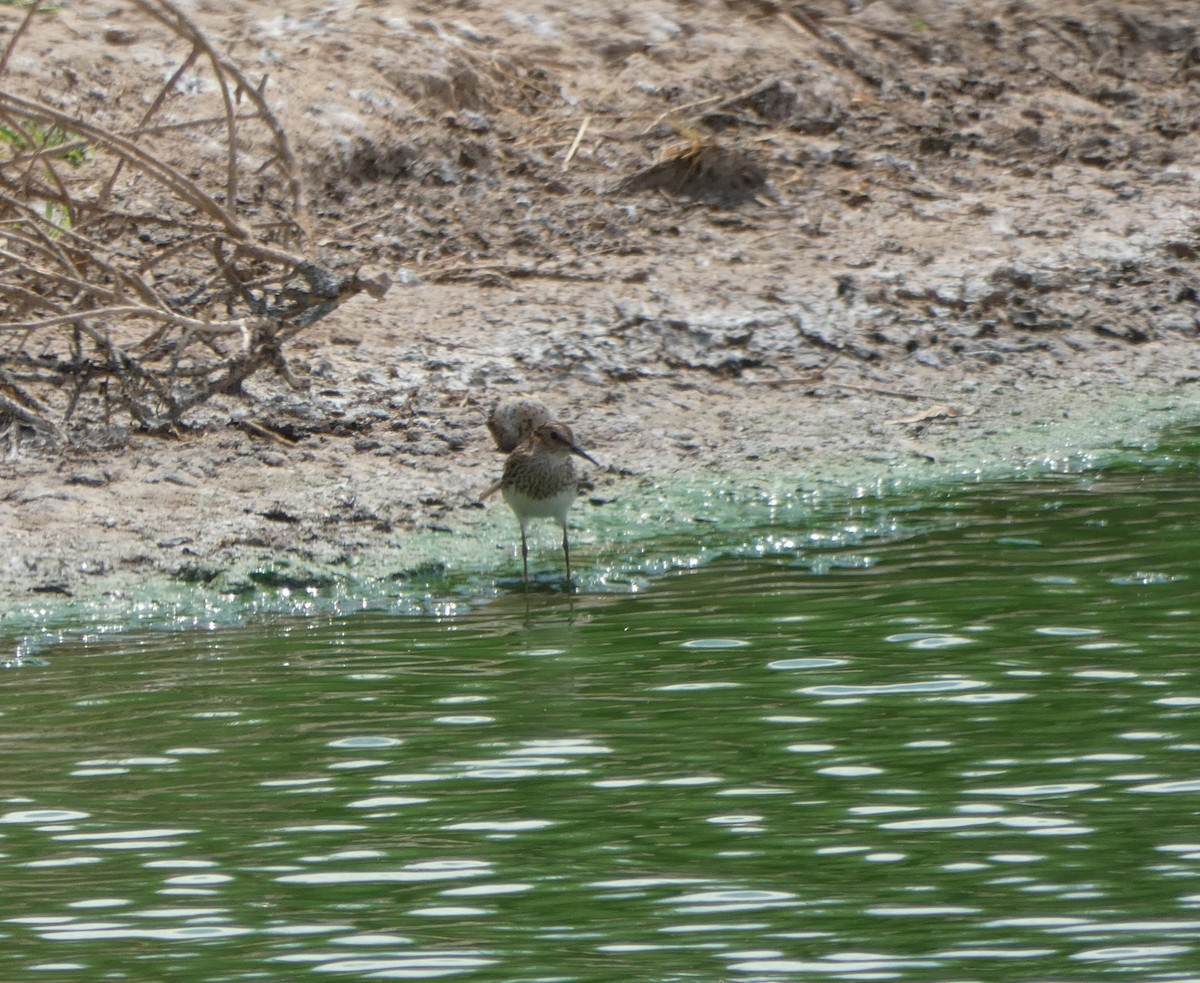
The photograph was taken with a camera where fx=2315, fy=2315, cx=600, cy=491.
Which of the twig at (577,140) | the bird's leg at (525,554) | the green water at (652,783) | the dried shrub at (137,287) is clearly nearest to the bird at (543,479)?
the bird's leg at (525,554)

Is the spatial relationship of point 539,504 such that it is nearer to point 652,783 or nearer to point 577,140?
point 652,783

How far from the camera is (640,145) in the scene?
608 inches

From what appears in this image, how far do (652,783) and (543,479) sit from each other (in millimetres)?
3280

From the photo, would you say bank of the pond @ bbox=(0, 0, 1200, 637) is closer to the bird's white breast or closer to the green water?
the bird's white breast

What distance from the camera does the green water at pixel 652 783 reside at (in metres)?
5.09

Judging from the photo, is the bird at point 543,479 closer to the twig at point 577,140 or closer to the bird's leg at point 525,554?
the bird's leg at point 525,554

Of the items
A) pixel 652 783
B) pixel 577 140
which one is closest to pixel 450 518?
pixel 652 783

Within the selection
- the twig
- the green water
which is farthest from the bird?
the twig

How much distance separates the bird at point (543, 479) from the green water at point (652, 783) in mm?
433

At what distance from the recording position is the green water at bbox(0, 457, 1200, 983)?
509cm

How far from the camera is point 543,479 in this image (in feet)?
31.2

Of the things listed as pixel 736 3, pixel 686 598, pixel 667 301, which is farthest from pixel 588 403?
pixel 736 3

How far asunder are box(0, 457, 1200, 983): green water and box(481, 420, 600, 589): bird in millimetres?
433

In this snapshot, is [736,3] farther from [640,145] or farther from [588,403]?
[588,403]
